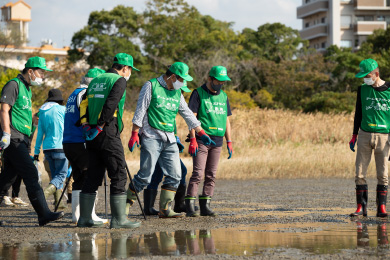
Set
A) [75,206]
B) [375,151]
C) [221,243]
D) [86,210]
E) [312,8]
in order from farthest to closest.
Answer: [312,8]
[375,151]
[75,206]
[86,210]
[221,243]

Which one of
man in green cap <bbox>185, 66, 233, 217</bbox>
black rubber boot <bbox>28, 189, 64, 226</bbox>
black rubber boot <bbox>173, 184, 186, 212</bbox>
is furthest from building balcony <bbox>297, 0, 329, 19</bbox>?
black rubber boot <bbox>28, 189, 64, 226</bbox>

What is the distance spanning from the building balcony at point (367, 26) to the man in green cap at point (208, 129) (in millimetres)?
84095

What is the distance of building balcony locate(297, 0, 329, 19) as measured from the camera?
310 ft

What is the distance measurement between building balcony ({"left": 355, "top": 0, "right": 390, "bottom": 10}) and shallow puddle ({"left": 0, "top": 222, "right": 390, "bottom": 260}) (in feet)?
286

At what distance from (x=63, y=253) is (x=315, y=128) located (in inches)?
861

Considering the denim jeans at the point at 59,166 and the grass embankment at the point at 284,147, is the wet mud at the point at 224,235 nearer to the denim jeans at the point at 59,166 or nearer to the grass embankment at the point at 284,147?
the denim jeans at the point at 59,166

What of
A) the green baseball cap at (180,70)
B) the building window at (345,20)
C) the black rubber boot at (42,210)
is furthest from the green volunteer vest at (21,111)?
the building window at (345,20)

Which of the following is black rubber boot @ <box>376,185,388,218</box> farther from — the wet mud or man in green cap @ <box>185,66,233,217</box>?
man in green cap @ <box>185,66,233,217</box>

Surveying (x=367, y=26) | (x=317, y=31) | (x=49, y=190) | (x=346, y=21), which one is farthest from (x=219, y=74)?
(x=346, y=21)

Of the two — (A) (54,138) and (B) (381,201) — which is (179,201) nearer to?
(A) (54,138)

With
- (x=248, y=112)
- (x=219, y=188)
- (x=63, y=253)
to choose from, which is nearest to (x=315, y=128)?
(x=248, y=112)

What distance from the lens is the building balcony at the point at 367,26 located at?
90062 mm

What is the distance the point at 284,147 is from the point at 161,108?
564 inches

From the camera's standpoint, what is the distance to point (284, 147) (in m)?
23.1
